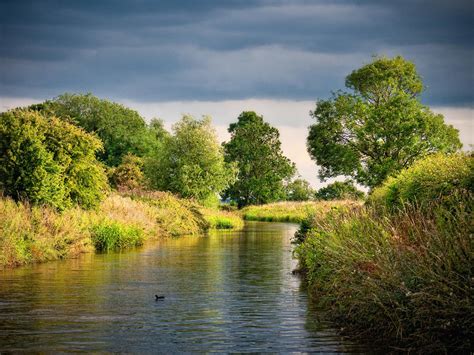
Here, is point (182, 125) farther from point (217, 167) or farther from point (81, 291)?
point (81, 291)

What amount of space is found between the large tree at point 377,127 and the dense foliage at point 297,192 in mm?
37342

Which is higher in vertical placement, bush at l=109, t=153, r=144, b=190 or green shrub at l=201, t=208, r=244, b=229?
bush at l=109, t=153, r=144, b=190

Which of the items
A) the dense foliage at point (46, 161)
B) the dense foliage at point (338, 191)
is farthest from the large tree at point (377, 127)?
the dense foliage at point (46, 161)

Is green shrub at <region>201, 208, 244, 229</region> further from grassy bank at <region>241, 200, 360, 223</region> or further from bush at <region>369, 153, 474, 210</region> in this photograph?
bush at <region>369, 153, 474, 210</region>

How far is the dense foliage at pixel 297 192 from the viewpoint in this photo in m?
99.3

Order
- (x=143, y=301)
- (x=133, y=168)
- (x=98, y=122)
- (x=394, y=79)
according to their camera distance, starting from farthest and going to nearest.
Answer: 1. (x=98, y=122)
2. (x=133, y=168)
3. (x=394, y=79)
4. (x=143, y=301)

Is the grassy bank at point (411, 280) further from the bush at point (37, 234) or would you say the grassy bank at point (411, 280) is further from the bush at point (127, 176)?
the bush at point (127, 176)

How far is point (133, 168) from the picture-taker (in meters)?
74.1

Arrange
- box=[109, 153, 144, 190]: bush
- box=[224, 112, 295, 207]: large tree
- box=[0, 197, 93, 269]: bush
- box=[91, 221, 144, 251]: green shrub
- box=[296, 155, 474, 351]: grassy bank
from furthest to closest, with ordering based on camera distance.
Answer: box=[224, 112, 295, 207]: large tree
box=[109, 153, 144, 190]: bush
box=[91, 221, 144, 251]: green shrub
box=[0, 197, 93, 269]: bush
box=[296, 155, 474, 351]: grassy bank

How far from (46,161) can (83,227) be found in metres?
3.27

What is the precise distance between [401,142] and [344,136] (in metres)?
7.22

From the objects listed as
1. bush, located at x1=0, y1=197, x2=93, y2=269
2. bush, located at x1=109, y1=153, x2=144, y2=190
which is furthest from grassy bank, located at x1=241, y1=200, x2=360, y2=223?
bush, located at x1=0, y1=197, x2=93, y2=269

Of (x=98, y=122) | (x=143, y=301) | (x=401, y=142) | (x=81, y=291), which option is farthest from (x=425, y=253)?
(x=98, y=122)

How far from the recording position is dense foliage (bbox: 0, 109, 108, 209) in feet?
96.9
